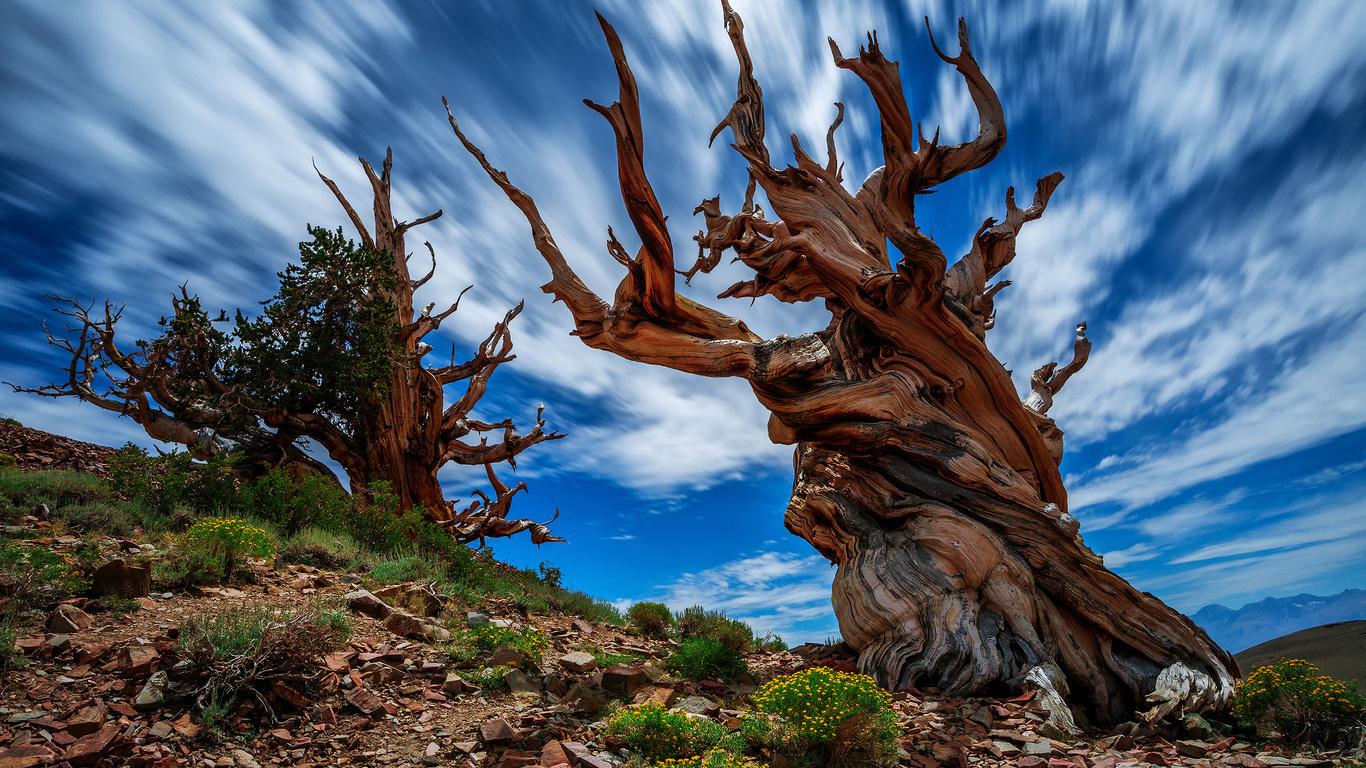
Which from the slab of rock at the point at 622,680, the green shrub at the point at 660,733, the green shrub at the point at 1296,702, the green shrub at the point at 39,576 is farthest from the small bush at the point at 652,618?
the green shrub at the point at 1296,702

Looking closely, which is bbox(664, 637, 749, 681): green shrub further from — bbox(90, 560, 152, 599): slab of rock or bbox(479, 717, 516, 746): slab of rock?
bbox(90, 560, 152, 599): slab of rock

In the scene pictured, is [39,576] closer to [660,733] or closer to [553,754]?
[553,754]

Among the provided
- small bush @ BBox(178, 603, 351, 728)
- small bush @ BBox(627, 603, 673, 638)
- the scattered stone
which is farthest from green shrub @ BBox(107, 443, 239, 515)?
small bush @ BBox(627, 603, 673, 638)

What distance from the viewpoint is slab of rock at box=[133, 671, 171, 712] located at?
15.3 ft

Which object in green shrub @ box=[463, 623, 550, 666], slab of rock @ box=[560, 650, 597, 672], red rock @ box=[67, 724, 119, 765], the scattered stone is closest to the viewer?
red rock @ box=[67, 724, 119, 765]

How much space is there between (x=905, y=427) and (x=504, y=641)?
19.8 feet

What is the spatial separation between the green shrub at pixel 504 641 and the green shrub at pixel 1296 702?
7532mm

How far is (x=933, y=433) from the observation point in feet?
30.6

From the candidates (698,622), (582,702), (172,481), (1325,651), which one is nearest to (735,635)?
A: (698,622)

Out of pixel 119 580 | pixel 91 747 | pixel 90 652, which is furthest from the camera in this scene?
pixel 119 580

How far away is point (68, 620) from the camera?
559 cm

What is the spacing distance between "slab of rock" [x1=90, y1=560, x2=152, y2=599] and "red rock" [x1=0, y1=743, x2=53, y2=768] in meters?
2.70

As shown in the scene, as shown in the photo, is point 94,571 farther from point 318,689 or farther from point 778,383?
point 778,383

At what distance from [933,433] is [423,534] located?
9.04 m
